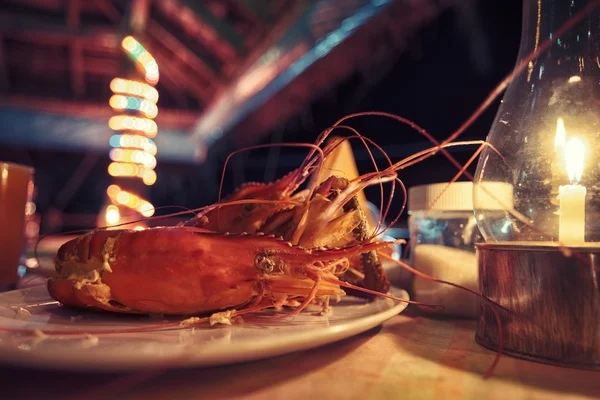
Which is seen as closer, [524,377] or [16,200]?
[524,377]

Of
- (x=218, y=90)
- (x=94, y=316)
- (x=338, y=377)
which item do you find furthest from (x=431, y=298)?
(x=218, y=90)

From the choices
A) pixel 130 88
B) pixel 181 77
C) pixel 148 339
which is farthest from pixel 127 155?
pixel 148 339

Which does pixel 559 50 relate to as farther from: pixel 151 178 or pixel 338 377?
pixel 151 178

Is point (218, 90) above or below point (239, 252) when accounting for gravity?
above

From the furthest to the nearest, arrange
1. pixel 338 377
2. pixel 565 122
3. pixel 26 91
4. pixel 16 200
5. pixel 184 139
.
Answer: pixel 184 139 < pixel 26 91 < pixel 16 200 < pixel 565 122 < pixel 338 377

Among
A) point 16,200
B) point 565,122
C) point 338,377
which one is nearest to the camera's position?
point 338,377

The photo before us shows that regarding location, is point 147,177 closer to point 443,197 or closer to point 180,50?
point 180,50

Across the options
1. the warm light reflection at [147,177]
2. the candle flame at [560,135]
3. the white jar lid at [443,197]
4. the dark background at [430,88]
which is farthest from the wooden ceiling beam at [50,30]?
the candle flame at [560,135]
